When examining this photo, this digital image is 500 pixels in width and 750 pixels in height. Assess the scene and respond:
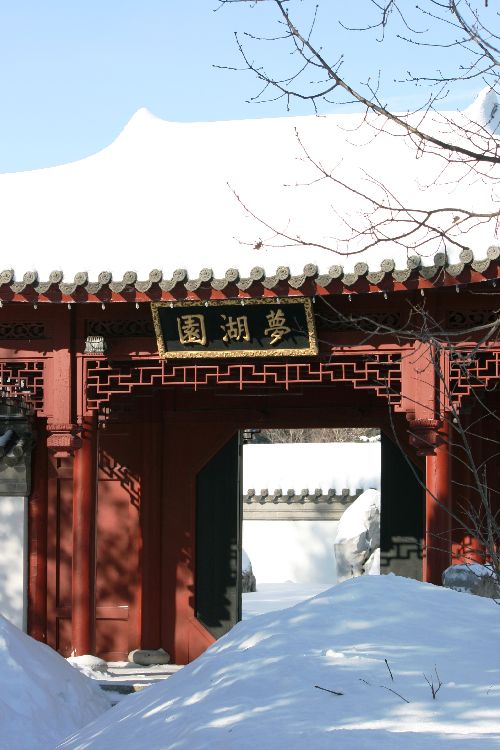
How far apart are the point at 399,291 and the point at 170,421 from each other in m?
2.95

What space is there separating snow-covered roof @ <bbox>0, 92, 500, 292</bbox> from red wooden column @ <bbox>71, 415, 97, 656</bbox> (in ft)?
4.67

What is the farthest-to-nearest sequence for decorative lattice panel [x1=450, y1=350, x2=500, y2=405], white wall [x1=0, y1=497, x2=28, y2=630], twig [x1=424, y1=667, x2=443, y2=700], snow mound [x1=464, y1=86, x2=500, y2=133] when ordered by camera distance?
1. snow mound [x1=464, y1=86, x2=500, y2=133]
2. white wall [x1=0, y1=497, x2=28, y2=630]
3. decorative lattice panel [x1=450, y1=350, x2=500, y2=405]
4. twig [x1=424, y1=667, x2=443, y2=700]

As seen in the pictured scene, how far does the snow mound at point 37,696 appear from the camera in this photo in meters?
6.64

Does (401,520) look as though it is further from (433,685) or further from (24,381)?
(433,685)

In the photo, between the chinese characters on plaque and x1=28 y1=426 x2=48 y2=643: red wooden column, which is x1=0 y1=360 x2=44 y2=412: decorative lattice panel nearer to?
x1=28 y1=426 x2=48 y2=643: red wooden column

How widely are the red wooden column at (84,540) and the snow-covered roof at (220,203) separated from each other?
1424 millimetres

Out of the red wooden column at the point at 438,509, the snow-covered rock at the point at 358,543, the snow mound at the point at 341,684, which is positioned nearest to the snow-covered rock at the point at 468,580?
the red wooden column at the point at 438,509

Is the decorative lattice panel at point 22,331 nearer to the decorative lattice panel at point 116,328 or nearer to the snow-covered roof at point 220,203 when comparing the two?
the decorative lattice panel at point 116,328

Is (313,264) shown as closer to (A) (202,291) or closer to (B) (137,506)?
(A) (202,291)

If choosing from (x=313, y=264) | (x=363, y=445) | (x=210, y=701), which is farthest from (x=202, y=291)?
(x=363, y=445)

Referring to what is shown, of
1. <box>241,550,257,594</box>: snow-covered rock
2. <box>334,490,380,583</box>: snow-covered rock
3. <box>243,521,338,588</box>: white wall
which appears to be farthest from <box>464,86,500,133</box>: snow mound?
<box>243,521,338,588</box>: white wall

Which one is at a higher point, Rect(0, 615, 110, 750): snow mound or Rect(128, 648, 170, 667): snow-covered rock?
Rect(0, 615, 110, 750): snow mound

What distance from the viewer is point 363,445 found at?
27.9 m

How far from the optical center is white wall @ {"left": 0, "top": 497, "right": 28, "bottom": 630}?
34.9ft
